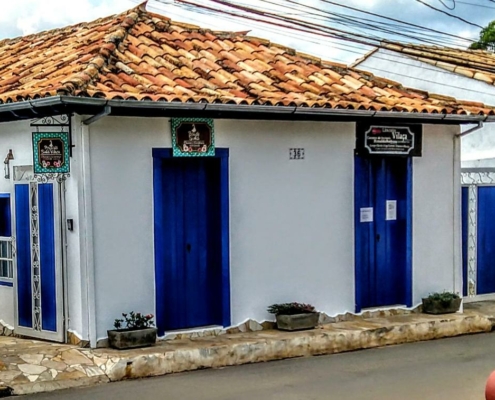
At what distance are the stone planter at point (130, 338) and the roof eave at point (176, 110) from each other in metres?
2.43

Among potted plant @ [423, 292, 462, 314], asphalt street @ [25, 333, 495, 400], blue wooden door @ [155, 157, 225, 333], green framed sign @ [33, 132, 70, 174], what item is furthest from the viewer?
potted plant @ [423, 292, 462, 314]

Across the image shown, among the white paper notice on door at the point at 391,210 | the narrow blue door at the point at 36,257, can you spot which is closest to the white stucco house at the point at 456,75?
the white paper notice on door at the point at 391,210

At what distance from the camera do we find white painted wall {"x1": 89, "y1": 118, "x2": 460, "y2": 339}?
10.2 m

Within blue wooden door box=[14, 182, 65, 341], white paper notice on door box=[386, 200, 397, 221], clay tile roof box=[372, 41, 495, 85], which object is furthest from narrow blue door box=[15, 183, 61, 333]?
clay tile roof box=[372, 41, 495, 85]

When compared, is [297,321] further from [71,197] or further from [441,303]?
[71,197]

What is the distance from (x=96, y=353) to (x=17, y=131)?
9.97 ft

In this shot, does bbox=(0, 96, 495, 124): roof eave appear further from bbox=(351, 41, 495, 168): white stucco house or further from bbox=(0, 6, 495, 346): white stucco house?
bbox=(351, 41, 495, 168): white stucco house

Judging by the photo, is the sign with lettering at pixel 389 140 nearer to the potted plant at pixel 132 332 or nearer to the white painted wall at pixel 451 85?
the potted plant at pixel 132 332

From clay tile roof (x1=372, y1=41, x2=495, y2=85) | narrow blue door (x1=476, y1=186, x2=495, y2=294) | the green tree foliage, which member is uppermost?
the green tree foliage

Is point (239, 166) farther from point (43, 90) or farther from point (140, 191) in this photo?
point (43, 90)

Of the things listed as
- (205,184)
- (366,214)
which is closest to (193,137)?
(205,184)

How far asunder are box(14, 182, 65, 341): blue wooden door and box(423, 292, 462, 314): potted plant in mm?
5158

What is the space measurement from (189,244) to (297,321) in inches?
64.8

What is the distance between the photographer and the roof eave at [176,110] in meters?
9.48
